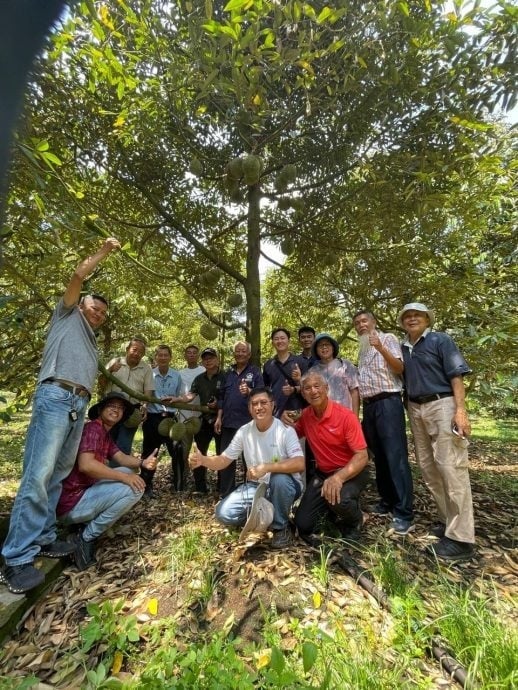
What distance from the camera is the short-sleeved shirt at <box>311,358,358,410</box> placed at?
3.69 metres

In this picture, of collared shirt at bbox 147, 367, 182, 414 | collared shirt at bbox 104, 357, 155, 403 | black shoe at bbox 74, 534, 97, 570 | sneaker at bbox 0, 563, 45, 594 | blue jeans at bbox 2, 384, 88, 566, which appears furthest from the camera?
collared shirt at bbox 147, 367, 182, 414

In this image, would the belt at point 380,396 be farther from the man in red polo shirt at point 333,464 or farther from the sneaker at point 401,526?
the sneaker at point 401,526

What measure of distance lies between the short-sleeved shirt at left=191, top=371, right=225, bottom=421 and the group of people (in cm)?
89

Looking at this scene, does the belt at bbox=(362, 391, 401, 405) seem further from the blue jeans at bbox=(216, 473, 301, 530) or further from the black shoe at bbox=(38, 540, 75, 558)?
the black shoe at bbox=(38, 540, 75, 558)

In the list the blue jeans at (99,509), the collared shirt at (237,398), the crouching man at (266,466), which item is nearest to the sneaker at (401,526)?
the crouching man at (266,466)

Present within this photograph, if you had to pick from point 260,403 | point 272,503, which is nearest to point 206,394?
point 260,403

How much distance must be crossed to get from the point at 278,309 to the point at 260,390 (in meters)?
3.70

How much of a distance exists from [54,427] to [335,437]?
6.65 feet

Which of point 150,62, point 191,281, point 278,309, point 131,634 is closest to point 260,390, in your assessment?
point 131,634

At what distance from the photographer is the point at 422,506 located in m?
3.96

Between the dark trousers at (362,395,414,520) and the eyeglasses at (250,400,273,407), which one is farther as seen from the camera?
the dark trousers at (362,395,414,520)

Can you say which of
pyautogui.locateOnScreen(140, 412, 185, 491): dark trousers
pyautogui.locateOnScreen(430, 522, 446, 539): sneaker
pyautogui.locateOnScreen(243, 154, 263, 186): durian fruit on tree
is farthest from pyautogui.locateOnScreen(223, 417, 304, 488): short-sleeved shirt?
pyautogui.locateOnScreen(243, 154, 263, 186): durian fruit on tree

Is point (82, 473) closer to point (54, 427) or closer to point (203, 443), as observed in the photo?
point (54, 427)

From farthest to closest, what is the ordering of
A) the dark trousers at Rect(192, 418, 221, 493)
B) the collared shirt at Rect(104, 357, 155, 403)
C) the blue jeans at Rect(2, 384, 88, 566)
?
the dark trousers at Rect(192, 418, 221, 493)
the collared shirt at Rect(104, 357, 155, 403)
the blue jeans at Rect(2, 384, 88, 566)
